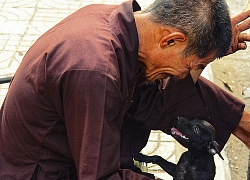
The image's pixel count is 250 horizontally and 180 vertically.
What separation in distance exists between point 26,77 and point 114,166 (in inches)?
20.9

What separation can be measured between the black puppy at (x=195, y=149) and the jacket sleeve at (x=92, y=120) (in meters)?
0.65

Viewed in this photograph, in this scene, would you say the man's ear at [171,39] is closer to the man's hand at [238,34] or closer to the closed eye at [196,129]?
the man's hand at [238,34]

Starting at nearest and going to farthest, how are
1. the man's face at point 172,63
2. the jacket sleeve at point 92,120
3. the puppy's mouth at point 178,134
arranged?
the jacket sleeve at point 92,120 → the man's face at point 172,63 → the puppy's mouth at point 178,134

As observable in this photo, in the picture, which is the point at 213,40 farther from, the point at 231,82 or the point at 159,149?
the point at 231,82

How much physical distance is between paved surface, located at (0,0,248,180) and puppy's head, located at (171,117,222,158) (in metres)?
A: 0.92

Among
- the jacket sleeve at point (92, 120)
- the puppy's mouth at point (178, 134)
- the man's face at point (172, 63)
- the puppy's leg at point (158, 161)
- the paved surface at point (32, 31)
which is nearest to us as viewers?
the jacket sleeve at point (92, 120)

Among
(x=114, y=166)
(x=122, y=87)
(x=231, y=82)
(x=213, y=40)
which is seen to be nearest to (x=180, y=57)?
(x=213, y=40)

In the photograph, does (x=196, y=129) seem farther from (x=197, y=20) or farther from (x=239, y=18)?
(x=197, y=20)

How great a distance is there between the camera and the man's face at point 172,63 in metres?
1.95

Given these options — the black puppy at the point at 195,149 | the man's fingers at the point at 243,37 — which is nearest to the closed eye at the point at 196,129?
the black puppy at the point at 195,149

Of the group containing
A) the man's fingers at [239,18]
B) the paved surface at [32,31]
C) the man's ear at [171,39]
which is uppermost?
the man's ear at [171,39]

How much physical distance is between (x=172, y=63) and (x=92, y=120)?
0.44 meters

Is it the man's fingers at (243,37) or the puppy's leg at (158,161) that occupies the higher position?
the man's fingers at (243,37)

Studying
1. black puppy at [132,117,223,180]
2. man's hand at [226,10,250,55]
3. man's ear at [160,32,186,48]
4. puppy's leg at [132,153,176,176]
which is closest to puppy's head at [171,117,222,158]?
black puppy at [132,117,223,180]
